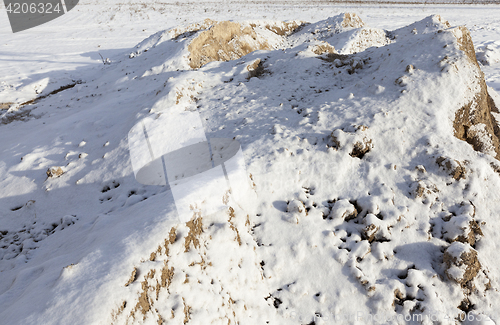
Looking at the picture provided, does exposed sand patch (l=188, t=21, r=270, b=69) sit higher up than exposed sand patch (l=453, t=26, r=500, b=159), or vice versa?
exposed sand patch (l=188, t=21, r=270, b=69)

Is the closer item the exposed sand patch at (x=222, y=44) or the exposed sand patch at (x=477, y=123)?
the exposed sand patch at (x=477, y=123)

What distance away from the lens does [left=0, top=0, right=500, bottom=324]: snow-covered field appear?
8.77 feet

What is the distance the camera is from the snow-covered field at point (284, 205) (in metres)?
2.67

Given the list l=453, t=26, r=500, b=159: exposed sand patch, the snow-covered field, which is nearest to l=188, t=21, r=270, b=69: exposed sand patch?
the snow-covered field

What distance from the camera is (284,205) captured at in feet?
12.3

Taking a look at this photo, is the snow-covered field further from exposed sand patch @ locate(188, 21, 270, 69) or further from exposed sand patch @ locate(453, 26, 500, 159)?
exposed sand patch @ locate(188, 21, 270, 69)

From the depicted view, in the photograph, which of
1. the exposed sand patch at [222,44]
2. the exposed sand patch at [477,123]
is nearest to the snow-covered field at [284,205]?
the exposed sand patch at [477,123]

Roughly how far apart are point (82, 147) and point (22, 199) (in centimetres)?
150

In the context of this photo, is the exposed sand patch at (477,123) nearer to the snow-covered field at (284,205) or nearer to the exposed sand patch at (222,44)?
the snow-covered field at (284,205)

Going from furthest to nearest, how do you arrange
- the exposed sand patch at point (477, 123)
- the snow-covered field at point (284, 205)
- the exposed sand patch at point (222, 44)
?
the exposed sand patch at point (222, 44) < the exposed sand patch at point (477, 123) < the snow-covered field at point (284, 205)

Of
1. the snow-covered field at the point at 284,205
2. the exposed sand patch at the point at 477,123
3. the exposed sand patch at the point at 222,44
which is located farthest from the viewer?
the exposed sand patch at the point at 222,44

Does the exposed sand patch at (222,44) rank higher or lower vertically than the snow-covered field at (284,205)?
higher

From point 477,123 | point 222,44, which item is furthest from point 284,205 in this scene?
point 222,44

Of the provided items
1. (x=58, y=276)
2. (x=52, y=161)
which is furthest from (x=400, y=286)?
(x=52, y=161)
